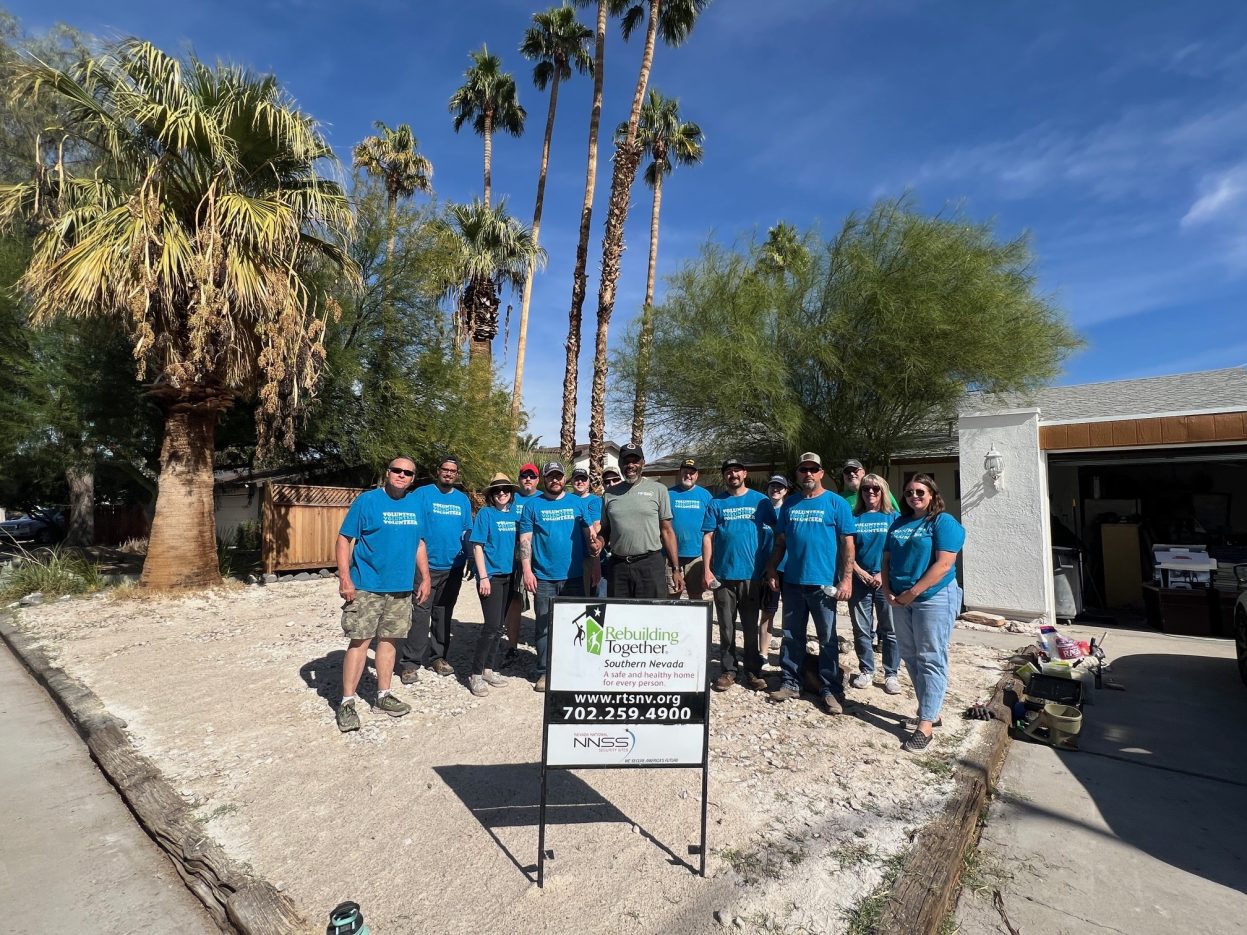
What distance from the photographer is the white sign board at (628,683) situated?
2.97 meters

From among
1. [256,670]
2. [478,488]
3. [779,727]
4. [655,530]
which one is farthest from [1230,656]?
[478,488]

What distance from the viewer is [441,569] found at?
5750mm

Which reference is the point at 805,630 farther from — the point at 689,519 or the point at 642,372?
the point at 642,372

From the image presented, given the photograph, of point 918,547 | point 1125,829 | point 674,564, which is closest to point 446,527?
point 674,564

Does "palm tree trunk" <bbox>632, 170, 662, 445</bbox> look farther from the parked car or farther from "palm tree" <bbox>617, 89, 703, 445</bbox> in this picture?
the parked car

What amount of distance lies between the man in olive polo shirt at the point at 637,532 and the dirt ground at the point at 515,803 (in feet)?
3.72

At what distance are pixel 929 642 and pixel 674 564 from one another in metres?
1.97

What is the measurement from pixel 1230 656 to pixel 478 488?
41.0 ft

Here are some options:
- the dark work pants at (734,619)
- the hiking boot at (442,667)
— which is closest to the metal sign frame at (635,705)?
the dark work pants at (734,619)

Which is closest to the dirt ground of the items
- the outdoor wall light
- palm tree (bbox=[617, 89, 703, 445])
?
the outdoor wall light

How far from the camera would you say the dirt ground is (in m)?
2.66

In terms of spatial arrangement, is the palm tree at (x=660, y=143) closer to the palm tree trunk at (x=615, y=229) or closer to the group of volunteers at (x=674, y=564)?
the palm tree trunk at (x=615, y=229)

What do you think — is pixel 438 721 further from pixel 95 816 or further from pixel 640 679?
pixel 640 679

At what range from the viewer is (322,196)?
9.60m
